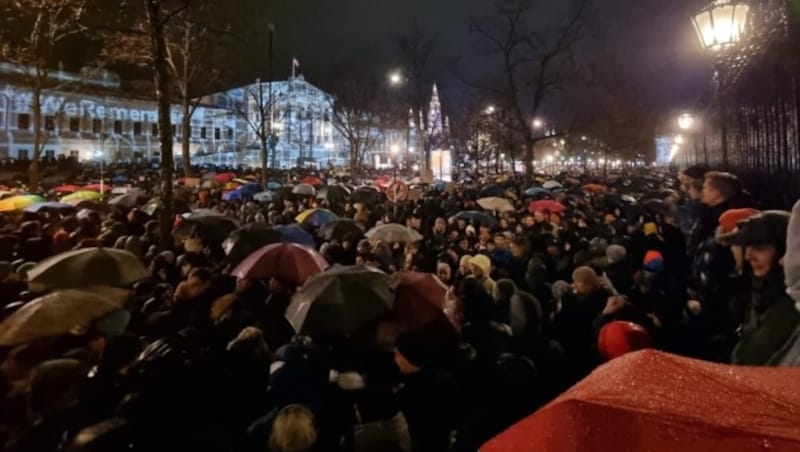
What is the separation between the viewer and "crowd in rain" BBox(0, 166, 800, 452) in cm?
342

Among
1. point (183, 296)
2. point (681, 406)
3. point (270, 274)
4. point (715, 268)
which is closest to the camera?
point (681, 406)

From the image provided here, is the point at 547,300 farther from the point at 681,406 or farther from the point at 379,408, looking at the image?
the point at 681,406

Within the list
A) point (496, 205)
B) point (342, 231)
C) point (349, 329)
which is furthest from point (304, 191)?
point (349, 329)

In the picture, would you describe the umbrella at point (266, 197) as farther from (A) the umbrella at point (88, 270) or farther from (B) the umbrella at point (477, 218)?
(A) the umbrella at point (88, 270)

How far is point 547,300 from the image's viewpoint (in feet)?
22.3

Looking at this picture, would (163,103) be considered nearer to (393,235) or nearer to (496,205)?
(393,235)

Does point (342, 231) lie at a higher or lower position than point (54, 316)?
higher

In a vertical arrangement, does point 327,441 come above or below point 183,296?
below

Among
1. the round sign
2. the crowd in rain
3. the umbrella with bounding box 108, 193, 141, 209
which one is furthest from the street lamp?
the umbrella with bounding box 108, 193, 141, 209

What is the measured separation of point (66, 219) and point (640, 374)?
10.2 metres

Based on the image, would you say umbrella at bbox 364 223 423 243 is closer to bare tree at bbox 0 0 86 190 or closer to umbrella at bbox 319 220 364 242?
umbrella at bbox 319 220 364 242

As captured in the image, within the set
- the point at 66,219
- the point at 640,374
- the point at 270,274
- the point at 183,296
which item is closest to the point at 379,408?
the point at 640,374

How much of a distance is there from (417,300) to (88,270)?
350cm

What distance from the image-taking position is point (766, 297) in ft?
11.5
